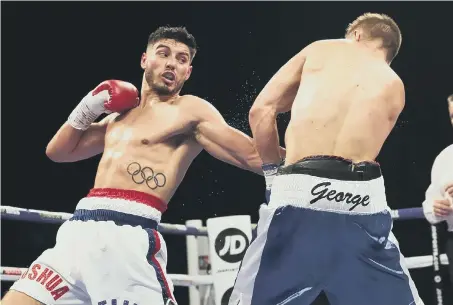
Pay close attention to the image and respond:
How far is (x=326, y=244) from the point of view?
164 cm

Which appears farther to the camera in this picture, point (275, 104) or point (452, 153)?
point (452, 153)

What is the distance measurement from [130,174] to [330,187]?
2.66ft

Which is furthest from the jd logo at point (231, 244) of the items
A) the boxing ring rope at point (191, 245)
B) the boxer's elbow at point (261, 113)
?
the boxer's elbow at point (261, 113)

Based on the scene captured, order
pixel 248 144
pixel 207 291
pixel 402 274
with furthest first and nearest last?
pixel 207 291 < pixel 248 144 < pixel 402 274

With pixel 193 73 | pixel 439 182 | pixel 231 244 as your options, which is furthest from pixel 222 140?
pixel 193 73

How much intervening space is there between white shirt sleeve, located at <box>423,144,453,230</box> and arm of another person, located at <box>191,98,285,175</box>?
3.54ft

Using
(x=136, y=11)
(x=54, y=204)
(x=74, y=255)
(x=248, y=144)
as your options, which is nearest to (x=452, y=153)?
(x=248, y=144)

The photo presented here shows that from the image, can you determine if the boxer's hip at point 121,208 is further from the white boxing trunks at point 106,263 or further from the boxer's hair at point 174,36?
the boxer's hair at point 174,36

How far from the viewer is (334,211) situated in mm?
1704

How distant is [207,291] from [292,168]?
1.78m

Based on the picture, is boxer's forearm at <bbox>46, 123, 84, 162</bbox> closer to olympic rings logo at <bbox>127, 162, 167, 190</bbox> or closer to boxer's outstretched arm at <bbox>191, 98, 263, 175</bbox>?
olympic rings logo at <bbox>127, 162, 167, 190</bbox>

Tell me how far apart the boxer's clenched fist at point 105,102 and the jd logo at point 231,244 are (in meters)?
1.07

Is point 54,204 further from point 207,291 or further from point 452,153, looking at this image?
point 452,153

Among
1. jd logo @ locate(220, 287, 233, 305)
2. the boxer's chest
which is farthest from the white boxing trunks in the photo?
jd logo @ locate(220, 287, 233, 305)
